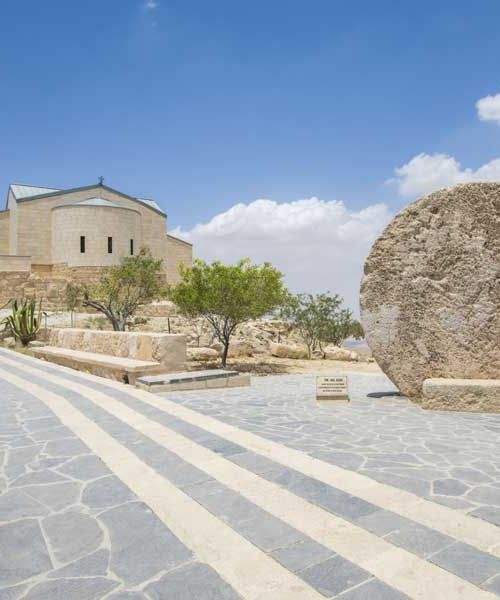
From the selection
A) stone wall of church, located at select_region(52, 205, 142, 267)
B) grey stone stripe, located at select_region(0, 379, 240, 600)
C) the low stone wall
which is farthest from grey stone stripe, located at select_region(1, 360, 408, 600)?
stone wall of church, located at select_region(52, 205, 142, 267)

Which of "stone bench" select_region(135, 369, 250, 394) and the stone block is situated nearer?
the stone block

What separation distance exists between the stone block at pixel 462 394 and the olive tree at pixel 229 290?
8.84 metres

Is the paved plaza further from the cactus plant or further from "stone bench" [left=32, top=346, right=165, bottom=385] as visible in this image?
the cactus plant

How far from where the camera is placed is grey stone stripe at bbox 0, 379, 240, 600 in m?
2.16

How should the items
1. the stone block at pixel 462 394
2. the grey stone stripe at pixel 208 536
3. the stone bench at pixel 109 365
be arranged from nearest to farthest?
the grey stone stripe at pixel 208 536 → the stone block at pixel 462 394 → the stone bench at pixel 109 365

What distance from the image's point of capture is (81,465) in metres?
3.83

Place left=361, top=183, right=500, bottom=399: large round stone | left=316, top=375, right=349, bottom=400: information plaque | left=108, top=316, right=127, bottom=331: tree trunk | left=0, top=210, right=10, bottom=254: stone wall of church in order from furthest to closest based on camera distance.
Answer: left=0, top=210, right=10, bottom=254: stone wall of church, left=108, top=316, right=127, bottom=331: tree trunk, left=316, top=375, right=349, bottom=400: information plaque, left=361, top=183, right=500, bottom=399: large round stone

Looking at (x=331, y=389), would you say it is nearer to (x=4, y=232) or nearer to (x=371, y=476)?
(x=371, y=476)

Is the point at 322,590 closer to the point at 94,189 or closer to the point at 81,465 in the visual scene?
the point at 81,465

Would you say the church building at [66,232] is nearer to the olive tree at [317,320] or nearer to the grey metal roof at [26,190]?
the grey metal roof at [26,190]

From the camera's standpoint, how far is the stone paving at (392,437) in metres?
3.31

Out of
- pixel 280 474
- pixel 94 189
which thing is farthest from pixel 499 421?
pixel 94 189

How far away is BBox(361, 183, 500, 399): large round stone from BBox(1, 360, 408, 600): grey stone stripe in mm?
3889

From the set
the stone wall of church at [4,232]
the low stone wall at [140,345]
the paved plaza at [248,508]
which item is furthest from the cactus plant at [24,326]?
the stone wall of church at [4,232]
